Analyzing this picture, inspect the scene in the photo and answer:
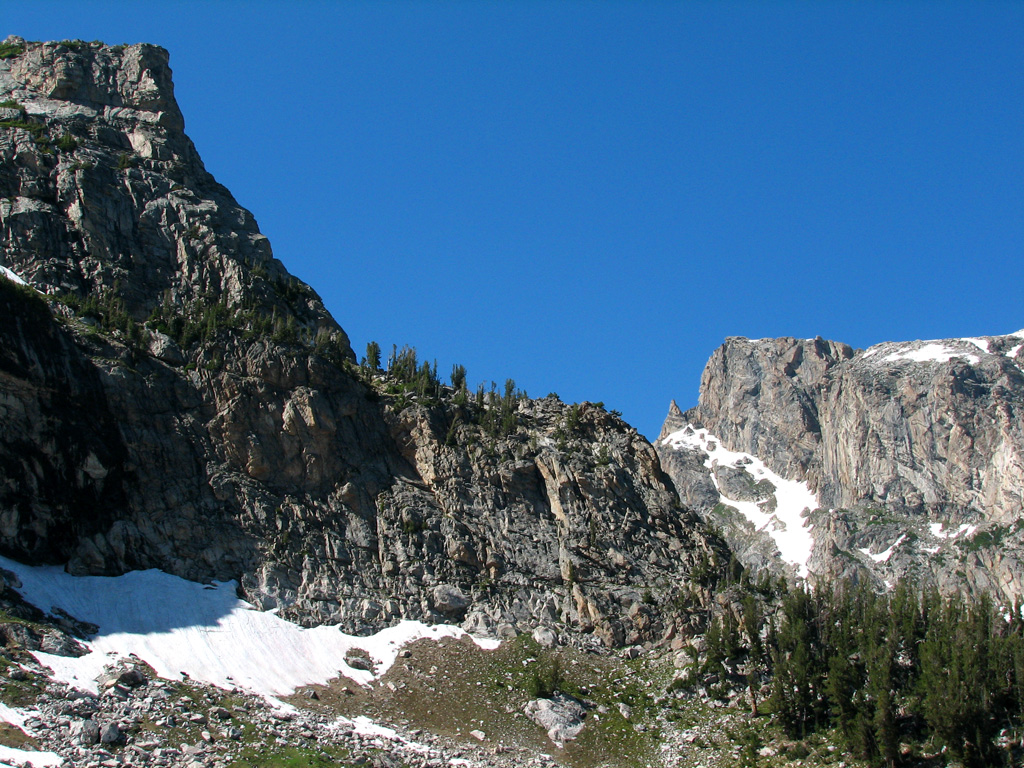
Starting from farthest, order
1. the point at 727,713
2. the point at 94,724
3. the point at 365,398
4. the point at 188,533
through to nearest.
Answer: the point at 365,398 < the point at 188,533 < the point at 727,713 < the point at 94,724

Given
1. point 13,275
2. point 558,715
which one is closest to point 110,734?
point 558,715

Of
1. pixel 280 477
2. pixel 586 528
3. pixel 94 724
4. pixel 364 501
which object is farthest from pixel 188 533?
pixel 586 528

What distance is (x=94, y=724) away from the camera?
4803 cm

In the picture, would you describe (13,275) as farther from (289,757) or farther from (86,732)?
(289,757)

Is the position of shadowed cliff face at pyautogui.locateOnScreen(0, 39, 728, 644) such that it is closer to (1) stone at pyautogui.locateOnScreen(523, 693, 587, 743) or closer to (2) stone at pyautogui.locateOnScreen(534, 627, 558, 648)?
(2) stone at pyautogui.locateOnScreen(534, 627, 558, 648)

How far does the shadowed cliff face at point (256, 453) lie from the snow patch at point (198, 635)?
1910mm

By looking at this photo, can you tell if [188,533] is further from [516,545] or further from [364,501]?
[516,545]

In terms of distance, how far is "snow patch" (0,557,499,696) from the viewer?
6150cm

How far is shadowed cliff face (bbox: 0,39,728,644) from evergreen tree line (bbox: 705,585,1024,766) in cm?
952

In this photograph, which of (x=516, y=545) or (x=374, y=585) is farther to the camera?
(x=516, y=545)

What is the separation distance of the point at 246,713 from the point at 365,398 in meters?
43.8

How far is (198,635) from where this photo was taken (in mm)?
65750

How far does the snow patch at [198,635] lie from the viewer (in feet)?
202

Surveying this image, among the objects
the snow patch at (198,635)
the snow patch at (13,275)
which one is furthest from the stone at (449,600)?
the snow patch at (13,275)
